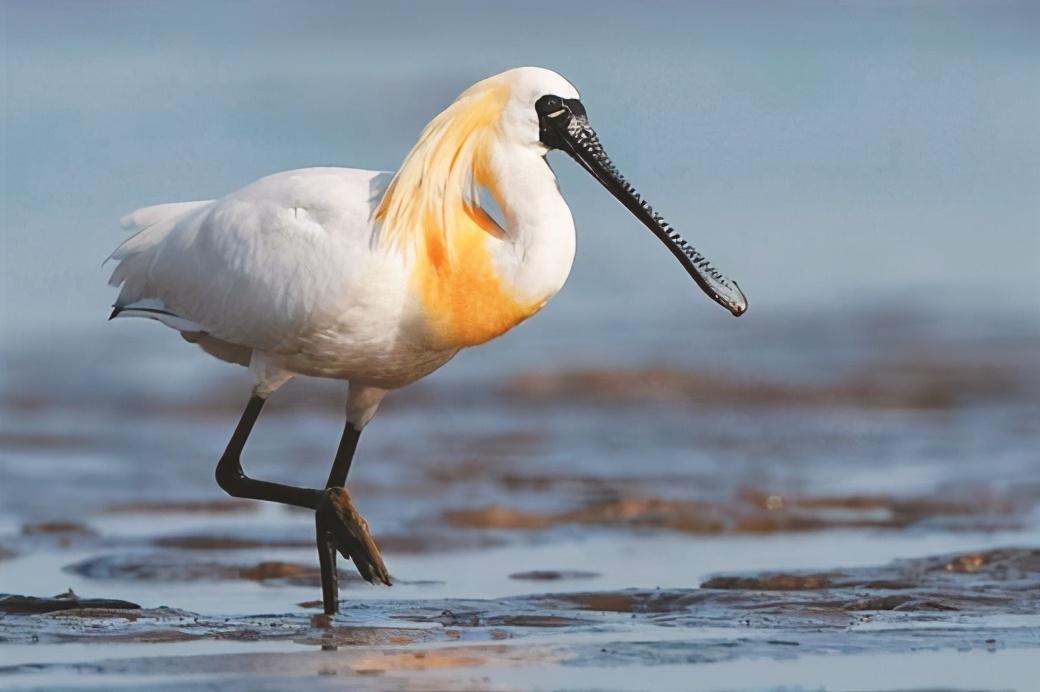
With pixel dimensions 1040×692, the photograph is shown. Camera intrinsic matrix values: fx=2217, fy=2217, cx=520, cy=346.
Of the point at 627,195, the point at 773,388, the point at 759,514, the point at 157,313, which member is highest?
the point at 773,388

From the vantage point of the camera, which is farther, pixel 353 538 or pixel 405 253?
pixel 353 538

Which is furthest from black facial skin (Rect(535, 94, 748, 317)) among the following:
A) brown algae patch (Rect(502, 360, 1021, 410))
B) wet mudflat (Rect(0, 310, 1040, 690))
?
brown algae patch (Rect(502, 360, 1021, 410))

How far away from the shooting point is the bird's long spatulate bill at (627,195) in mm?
8617

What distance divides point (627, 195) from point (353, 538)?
178 cm

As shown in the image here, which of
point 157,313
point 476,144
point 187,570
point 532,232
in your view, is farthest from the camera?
point 187,570

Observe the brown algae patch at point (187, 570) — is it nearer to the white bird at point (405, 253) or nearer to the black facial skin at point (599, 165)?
the white bird at point (405, 253)

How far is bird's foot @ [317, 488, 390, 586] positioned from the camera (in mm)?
9008

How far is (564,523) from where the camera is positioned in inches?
440

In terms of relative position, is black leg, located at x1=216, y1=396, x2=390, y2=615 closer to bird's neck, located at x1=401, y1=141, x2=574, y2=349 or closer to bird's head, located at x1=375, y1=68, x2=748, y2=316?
bird's neck, located at x1=401, y1=141, x2=574, y2=349

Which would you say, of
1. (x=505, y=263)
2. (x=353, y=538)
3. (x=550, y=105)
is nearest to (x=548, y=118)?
(x=550, y=105)

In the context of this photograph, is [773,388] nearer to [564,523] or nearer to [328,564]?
[564,523]

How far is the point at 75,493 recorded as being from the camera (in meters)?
12.0

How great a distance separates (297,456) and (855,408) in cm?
412

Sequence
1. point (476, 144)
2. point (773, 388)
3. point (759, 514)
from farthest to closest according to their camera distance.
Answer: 1. point (773, 388)
2. point (759, 514)
3. point (476, 144)
